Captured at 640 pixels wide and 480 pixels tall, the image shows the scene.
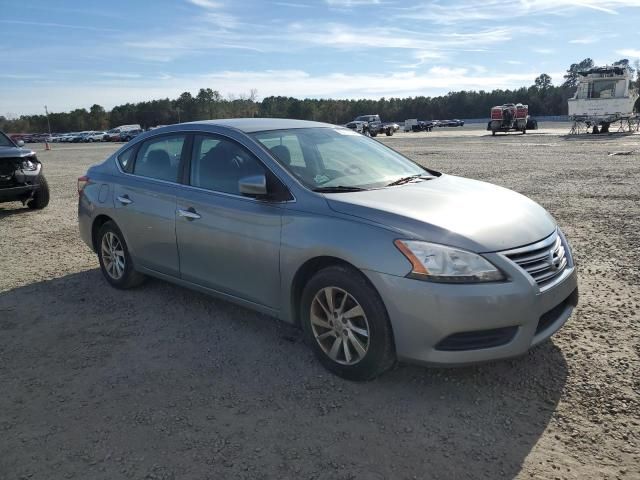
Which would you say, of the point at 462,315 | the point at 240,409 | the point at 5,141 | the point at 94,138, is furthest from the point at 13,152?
the point at 94,138

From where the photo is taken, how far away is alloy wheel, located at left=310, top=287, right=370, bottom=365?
133 inches

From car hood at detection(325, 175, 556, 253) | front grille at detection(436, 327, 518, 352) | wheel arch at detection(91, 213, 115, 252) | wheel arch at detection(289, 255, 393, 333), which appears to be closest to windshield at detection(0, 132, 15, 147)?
wheel arch at detection(91, 213, 115, 252)

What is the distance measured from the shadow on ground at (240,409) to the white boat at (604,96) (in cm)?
3497

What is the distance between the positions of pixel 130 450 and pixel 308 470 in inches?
38.8

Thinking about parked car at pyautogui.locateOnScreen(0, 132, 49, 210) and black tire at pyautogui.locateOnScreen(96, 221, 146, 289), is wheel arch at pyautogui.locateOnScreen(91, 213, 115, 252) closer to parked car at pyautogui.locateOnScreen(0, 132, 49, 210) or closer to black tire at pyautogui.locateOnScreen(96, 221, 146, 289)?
black tire at pyautogui.locateOnScreen(96, 221, 146, 289)

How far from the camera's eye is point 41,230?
872cm

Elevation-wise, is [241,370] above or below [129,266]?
below

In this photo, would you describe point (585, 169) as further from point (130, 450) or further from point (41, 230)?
point (130, 450)

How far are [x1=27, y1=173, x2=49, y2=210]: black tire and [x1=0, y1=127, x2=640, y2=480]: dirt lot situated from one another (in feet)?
19.9

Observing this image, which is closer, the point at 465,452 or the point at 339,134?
the point at 465,452

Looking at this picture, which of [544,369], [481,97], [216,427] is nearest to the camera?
[216,427]

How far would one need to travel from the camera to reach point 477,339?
3.12 metres

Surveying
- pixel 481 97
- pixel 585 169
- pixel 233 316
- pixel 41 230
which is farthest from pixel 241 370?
pixel 481 97

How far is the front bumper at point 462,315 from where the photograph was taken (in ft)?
9.93
